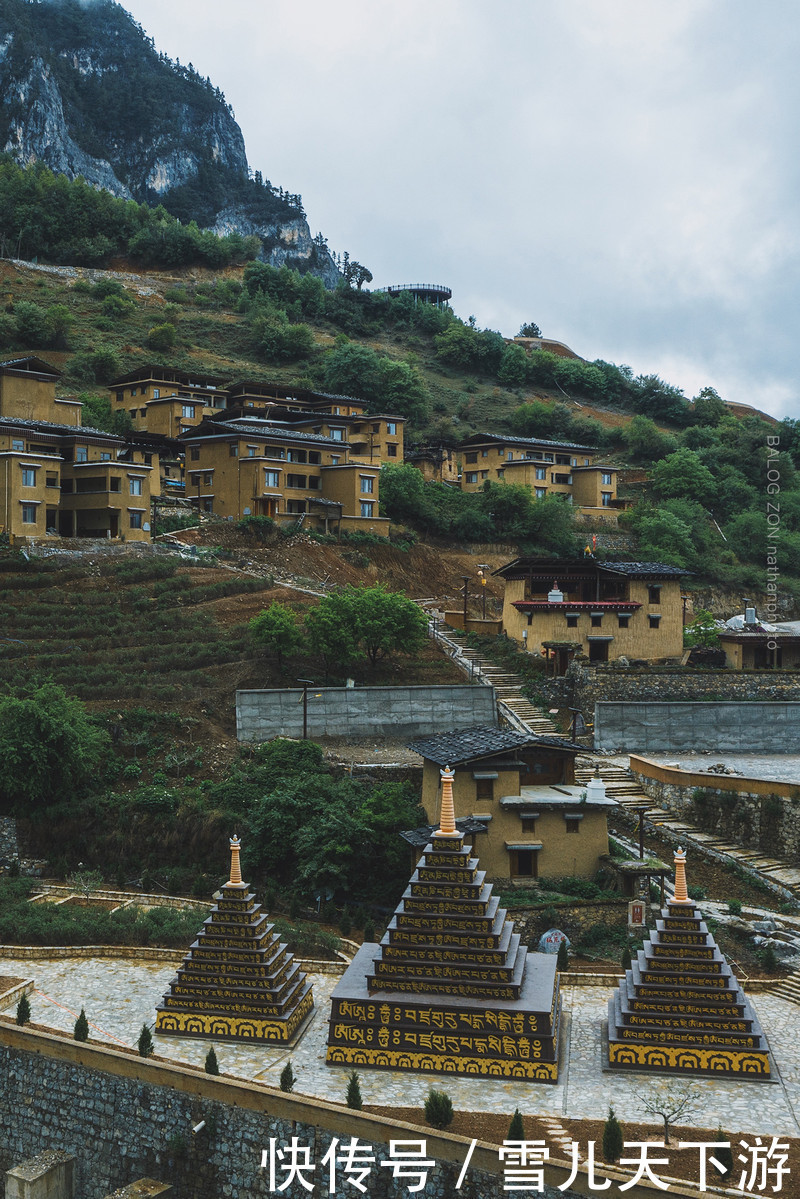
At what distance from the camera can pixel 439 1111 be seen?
17594 mm

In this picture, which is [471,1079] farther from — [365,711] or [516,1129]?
[365,711]

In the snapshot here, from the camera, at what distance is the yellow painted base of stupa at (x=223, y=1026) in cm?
2145

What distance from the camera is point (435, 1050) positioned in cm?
2028

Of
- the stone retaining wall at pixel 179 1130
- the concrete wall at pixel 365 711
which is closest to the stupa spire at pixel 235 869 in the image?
the stone retaining wall at pixel 179 1130

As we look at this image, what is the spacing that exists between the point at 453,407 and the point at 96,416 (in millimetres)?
36887

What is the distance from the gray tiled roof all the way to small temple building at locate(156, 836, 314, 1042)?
32.0 ft

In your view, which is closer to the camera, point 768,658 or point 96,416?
point 768,658

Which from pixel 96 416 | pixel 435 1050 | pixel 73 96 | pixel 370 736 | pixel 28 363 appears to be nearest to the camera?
pixel 435 1050

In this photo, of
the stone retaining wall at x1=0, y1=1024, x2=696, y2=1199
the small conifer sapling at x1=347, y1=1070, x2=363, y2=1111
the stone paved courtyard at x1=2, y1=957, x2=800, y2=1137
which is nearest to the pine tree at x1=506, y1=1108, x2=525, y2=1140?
the stone retaining wall at x1=0, y1=1024, x2=696, y2=1199

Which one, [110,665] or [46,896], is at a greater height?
[110,665]

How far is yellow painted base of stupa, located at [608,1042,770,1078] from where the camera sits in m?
19.6

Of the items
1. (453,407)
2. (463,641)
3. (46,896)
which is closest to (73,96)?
(453,407)

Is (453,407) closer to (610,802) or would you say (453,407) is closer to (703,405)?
(703,405)

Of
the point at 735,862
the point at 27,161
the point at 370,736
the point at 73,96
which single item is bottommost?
the point at 735,862
